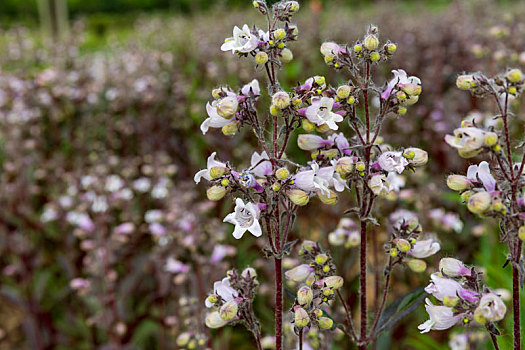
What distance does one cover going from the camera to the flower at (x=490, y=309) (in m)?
1.17

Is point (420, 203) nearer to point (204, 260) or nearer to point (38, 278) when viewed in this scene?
point (204, 260)

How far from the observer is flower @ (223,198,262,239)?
136 cm

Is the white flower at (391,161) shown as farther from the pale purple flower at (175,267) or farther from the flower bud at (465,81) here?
the pale purple flower at (175,267)

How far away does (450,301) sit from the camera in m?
1.24

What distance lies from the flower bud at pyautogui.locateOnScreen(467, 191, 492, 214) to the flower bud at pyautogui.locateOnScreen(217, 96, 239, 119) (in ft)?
2.14

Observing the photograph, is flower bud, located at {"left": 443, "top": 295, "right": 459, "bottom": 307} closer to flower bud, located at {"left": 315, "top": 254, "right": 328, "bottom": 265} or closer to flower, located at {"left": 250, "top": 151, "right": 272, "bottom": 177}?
flower bud, located at {"left": 315, "top": 254, "right": 328, "bottom": 265}

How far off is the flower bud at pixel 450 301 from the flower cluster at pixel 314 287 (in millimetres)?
310

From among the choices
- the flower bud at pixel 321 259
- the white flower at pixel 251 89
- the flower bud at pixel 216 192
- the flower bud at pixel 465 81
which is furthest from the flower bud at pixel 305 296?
the flower bud at pixel 465 81

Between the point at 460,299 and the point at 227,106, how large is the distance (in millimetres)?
775

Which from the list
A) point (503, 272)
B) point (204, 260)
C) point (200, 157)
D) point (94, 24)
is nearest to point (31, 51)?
point (200, 157)

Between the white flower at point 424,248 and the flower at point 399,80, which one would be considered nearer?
the flower at point 399,80

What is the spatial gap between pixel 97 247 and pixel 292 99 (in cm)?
235

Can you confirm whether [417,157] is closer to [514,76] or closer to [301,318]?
[514,76]

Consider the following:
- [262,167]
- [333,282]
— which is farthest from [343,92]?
[333,282]
